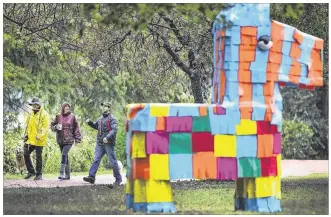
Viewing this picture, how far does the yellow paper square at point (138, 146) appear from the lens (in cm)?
945

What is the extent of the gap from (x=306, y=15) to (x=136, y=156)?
561cm

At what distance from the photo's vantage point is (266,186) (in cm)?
973

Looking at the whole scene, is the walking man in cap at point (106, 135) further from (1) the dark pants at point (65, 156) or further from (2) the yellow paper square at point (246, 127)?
(2) the yellow paper square at point (246, 127)

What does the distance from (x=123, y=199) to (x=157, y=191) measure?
1.89m

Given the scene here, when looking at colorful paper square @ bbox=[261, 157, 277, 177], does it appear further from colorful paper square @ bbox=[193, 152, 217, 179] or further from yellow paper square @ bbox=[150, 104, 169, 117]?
yellow paper square @ bbox=[150, 104, 169, 117]

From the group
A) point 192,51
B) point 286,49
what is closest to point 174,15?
point 192,51

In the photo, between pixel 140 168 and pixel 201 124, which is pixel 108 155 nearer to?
pixel 140 168

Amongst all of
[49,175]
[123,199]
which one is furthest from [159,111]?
[49,175]

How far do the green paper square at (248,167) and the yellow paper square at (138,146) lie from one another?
107cm

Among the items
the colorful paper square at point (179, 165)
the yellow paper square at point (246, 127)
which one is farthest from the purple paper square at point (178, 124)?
the yellow paper square at point (246, 127)

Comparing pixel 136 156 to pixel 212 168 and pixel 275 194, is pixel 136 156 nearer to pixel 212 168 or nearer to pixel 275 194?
pixel 212 168

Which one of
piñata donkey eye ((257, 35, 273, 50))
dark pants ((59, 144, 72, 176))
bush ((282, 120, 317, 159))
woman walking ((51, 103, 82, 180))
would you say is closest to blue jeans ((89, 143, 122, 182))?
dark pants ((59, 144, 72, 176))

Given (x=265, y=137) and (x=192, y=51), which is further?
(x=192, y=51)

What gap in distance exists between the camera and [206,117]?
951cm
